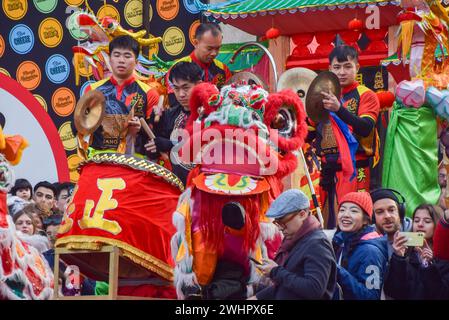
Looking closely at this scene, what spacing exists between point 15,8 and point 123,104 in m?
5.59

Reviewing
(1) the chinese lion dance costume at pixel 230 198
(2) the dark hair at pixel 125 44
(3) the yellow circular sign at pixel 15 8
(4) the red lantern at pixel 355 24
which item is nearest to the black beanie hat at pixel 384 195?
(1) the chinese lion dance costume at pixel 230 198

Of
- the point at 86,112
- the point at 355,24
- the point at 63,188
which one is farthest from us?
the point at 355,24

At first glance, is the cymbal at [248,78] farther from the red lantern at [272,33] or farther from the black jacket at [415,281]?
the red lantern at [272,33]

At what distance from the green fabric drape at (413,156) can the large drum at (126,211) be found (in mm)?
1704

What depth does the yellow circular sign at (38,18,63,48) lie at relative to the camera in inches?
511

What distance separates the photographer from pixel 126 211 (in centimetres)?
714

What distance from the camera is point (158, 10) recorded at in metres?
12.6

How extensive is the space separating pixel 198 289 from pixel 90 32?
322 cm

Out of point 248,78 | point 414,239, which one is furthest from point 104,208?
point 414,239

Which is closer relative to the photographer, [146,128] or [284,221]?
[284,221]

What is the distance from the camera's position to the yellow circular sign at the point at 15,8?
13.1 m

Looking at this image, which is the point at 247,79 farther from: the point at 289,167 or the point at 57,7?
the point at 57,7

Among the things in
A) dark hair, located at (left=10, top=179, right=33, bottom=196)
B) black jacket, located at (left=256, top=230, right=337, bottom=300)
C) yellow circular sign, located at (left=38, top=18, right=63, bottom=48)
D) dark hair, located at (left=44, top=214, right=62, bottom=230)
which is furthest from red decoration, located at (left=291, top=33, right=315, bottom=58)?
black jacket, located at (left=256, top=230, right=337, bottom=300)

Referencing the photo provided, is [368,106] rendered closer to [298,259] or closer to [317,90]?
[317,90]
